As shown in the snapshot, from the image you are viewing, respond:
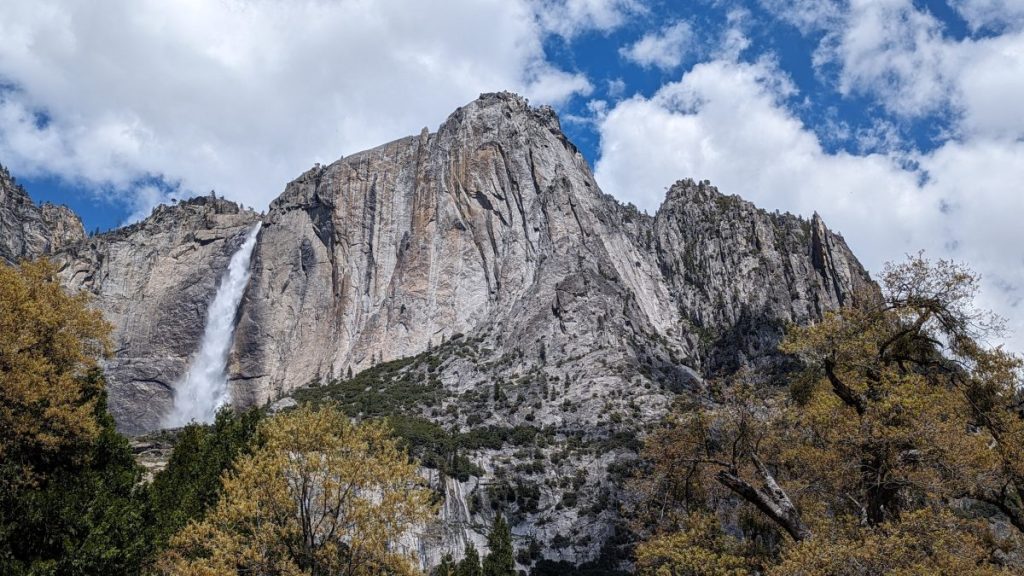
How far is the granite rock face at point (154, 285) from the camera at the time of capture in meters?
137

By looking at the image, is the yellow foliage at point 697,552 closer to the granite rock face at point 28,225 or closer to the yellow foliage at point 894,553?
the yellow foliage at point 894,553

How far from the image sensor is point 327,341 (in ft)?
440

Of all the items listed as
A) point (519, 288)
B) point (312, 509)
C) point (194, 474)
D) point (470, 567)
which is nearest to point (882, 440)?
point (312, 509)

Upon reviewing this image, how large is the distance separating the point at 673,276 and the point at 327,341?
256 ft

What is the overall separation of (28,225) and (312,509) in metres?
190

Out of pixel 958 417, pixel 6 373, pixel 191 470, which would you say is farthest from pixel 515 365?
pixel 958 417

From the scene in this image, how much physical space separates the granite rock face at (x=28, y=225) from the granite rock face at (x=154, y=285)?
45.8 ft

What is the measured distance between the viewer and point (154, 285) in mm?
153125

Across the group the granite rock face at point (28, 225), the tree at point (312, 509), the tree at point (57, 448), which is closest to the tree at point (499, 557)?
the tree at point (57, 448)

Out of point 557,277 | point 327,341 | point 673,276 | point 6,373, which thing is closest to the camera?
point 6,373

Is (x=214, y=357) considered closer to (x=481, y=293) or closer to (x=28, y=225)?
(x=481, y=293)

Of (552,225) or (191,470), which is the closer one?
(191,470)

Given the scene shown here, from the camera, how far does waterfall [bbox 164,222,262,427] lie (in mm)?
134875

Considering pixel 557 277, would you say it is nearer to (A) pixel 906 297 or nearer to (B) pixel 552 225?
(B) pixel 552 225
